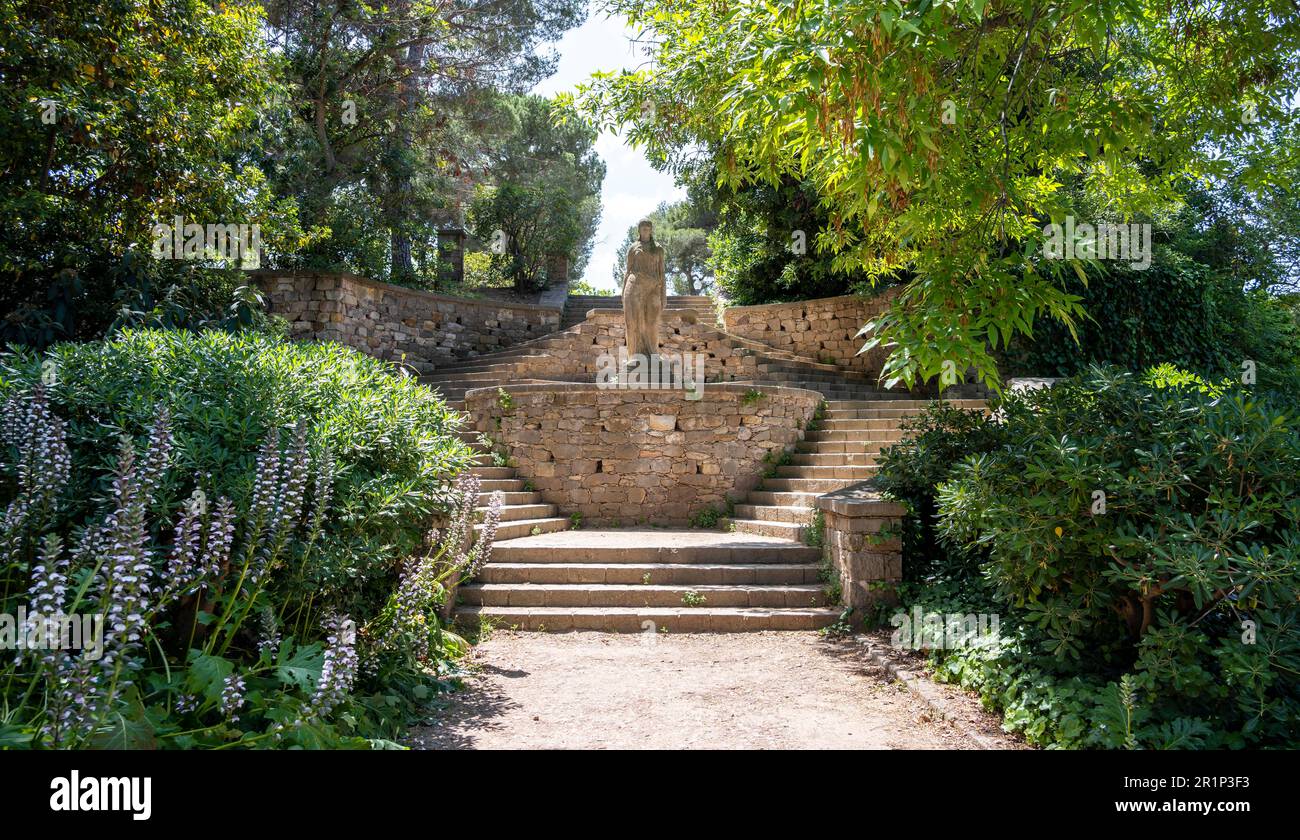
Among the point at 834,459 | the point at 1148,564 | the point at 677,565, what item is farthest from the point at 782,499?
the point at 1148,564

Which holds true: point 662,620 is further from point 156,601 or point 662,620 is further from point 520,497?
point 156,601

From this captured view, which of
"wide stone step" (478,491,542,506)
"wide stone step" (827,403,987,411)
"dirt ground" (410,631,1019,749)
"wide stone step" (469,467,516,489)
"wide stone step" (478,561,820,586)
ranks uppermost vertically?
"wide stone step" (827,403,987,411)

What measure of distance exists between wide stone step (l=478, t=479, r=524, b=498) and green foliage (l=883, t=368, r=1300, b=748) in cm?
560

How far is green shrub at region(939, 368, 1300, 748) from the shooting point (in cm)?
313

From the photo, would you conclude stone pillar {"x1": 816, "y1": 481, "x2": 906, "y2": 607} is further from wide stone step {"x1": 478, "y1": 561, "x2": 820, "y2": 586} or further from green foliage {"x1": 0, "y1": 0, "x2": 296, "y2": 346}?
green foliage {"x1": 0, "y1": 0, "x2": 296, "y2": 346}

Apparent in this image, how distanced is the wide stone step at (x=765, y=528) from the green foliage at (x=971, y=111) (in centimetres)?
284

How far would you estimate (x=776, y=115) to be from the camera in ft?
12.1

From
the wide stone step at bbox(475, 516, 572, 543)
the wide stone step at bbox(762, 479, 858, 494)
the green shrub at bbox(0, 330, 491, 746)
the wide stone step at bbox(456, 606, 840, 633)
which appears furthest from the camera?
the wide stone step at bbox(762, 479, 858, 494)

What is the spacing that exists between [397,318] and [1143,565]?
12650 mm

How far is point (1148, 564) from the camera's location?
3.42 metres

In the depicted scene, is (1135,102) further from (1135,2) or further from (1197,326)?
(1197,326)

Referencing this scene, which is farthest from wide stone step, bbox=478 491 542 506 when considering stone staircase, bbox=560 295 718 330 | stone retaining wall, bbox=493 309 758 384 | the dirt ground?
stone staircase, bbox=560 295 718 330

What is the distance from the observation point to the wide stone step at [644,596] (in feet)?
21.1
